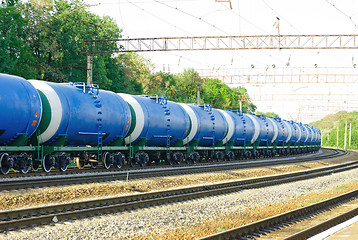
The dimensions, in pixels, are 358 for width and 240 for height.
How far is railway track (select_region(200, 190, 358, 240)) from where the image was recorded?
9.26m

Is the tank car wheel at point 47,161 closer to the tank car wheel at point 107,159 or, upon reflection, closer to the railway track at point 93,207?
the tank car wheel at point 107,159

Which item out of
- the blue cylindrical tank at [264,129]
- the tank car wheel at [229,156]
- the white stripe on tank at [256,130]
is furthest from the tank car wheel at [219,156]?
the blue cylindrical tank at [264,129]

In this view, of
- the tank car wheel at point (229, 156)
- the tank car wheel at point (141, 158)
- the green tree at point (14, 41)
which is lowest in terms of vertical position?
the tank car wheel at point (229, 156)

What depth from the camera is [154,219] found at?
1138cm

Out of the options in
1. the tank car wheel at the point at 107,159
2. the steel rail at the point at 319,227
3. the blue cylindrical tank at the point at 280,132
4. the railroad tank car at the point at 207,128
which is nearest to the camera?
the steel rail at the point at 319,227

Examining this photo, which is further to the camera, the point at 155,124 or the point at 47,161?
the point at 155,124

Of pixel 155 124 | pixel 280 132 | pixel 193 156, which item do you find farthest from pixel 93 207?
pixel 280 132

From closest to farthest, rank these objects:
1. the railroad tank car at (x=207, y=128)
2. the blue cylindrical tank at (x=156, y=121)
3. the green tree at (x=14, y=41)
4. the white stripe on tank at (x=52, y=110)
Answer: the white stripe on tank at (x=52, y=110) → the blue cylindrical tank at (x=156, y=121) → the railroad tank car at (x=207, y=128) → the green tree at (x=14, y=41)

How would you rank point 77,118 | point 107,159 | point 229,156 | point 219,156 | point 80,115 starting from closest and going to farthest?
point 77,118 → point 80,115 → point 107,159 → point 219,156 → point 229,156

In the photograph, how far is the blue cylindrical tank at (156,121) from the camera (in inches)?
966

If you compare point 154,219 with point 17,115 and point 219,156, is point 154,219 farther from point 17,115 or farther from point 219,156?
point 219,156

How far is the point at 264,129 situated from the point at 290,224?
31894 millimetres

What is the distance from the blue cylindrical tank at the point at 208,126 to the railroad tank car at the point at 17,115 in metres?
14.4

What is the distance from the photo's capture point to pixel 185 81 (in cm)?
10469
